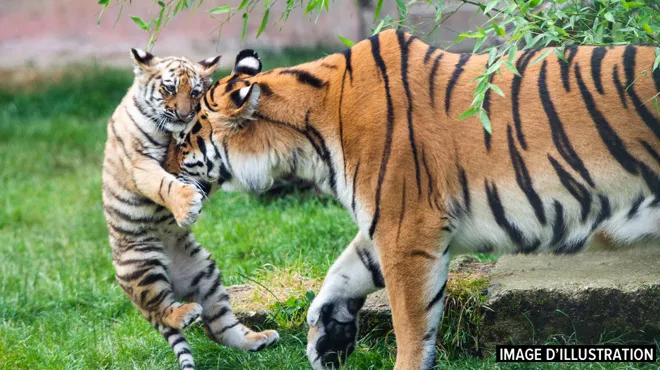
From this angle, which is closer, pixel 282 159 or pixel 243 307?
pixel 282 159

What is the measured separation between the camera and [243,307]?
472cm

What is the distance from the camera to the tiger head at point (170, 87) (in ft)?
14.1

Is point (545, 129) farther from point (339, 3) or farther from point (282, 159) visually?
point (339, 3)

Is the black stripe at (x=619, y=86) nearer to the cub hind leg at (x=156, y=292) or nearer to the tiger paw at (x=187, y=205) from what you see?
the tiger paw at (x=187, y=205)

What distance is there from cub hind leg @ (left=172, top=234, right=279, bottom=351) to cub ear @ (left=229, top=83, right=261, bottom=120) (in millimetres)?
953

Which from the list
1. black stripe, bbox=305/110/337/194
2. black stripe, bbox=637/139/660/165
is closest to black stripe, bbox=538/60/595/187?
black stripe, bbox=637/139/660/165

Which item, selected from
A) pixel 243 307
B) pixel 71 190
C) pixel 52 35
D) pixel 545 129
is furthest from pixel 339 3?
pixel 545 129

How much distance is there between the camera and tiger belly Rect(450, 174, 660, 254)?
140 inches

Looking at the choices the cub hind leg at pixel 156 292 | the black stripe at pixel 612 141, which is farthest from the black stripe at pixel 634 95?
the cub hind leg at pixel 156 292

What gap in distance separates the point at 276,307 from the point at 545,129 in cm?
176

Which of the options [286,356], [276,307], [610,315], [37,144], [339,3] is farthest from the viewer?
[339,3]

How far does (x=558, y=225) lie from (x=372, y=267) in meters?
0.88

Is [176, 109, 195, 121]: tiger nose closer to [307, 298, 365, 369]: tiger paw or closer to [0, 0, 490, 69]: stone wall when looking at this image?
[307, 298, 365, 369]: tiger paw

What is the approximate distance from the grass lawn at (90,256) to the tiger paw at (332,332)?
96mm
